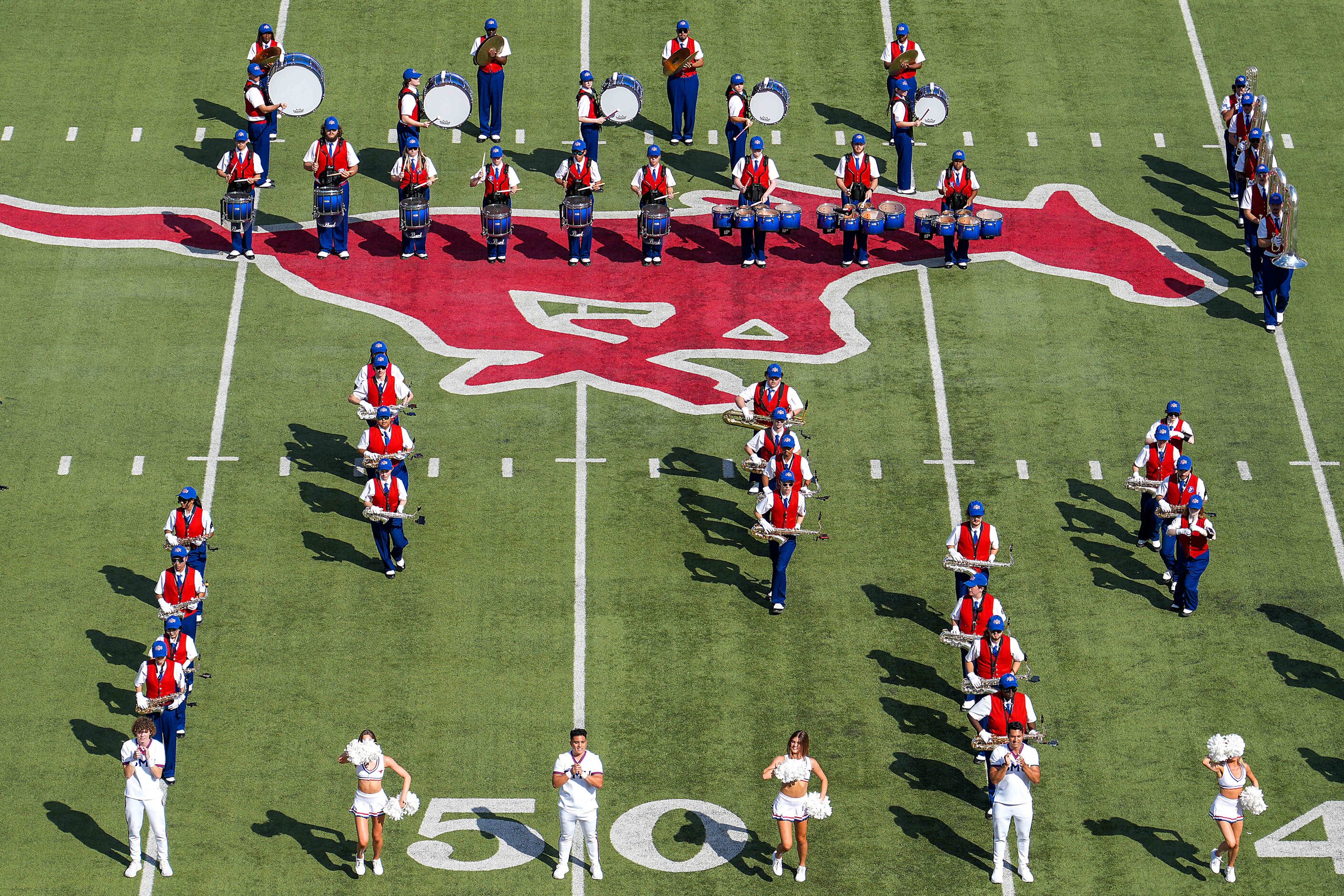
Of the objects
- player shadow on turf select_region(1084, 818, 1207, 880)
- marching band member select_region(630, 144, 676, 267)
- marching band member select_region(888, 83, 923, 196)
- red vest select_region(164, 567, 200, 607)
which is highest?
marching band member select_region(888, 83, 923, 196)

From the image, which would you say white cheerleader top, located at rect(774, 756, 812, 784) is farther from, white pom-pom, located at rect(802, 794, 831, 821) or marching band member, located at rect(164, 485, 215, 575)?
marching band member, located at rect(164, 485, 215, 575)

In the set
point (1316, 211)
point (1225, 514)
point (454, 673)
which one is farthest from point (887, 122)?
point (454, 673)

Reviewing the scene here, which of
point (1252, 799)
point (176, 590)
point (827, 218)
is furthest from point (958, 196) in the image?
point (176, 590)

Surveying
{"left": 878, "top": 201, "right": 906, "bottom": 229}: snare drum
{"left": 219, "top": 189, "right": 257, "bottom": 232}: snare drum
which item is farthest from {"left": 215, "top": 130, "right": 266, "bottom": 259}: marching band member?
{"left": 878, "top": 201, "right": 906, "bottom": 229}: snare drum

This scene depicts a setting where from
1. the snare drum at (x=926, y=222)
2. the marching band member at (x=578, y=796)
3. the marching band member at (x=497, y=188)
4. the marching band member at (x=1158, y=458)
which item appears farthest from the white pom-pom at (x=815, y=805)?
the marching band member at (x=497, y=188)

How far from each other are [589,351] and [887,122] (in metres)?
8.06

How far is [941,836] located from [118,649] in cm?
999

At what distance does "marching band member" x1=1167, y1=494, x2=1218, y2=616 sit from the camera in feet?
93.9

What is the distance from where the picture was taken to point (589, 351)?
33.5m

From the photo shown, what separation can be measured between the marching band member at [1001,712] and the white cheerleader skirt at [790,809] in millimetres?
2206

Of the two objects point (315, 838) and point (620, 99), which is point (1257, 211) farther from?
point (315, 838)

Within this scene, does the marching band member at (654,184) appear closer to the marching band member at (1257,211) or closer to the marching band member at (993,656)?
the marching band member at (1257,211)

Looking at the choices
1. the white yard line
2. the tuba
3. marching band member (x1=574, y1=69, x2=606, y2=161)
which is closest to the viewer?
the white yard line

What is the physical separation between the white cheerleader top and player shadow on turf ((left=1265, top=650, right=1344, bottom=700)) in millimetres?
6957
